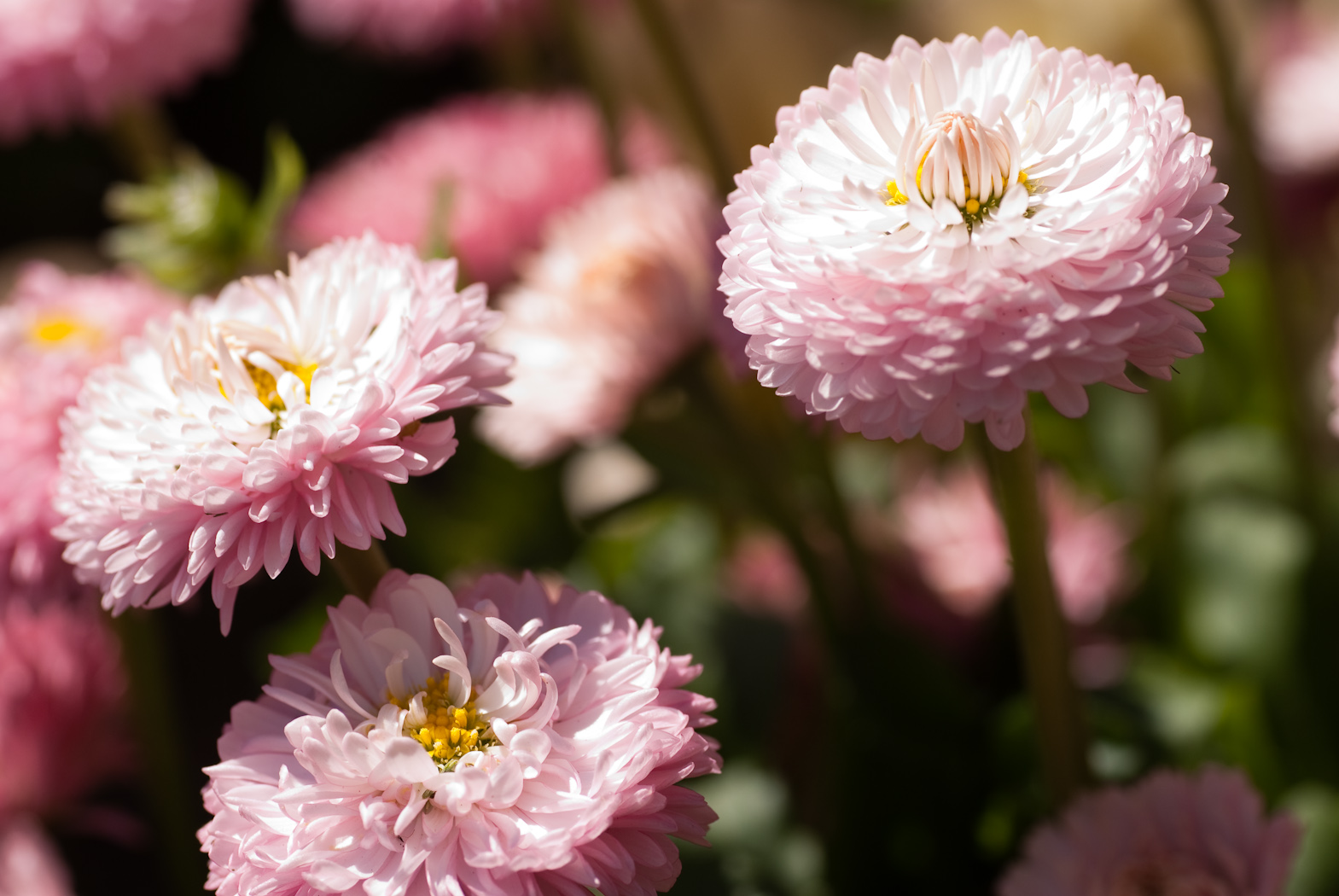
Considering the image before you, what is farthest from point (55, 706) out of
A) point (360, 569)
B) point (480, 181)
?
point (480, 181)

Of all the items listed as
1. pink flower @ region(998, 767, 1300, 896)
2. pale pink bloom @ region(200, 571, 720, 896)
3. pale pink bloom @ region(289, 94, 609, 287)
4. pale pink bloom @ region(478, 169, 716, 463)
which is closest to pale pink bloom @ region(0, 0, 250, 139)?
pale pink bloom @ region(289, 94, 609, 287)

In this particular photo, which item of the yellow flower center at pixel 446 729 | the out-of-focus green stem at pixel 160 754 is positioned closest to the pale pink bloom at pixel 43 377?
the out-of-focus green stem at pixel 160 754

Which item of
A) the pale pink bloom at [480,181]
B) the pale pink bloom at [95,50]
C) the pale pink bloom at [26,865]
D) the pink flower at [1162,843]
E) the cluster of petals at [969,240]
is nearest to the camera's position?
the cluster of petals at [969,240]

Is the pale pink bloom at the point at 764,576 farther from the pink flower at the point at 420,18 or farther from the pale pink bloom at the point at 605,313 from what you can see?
the pink flower at the point at 420,18

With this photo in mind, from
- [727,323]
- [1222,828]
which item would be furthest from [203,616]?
[1222,828]

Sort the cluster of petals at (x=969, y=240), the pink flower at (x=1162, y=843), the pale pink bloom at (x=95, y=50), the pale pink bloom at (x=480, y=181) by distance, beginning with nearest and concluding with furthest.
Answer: the cluster of petals at (x=969, y=240)
the pink flower at (x=1162, y=843)
the pale pink bloom at (x=95, y=50)
the pale pink bloom at (x=480, y=181)

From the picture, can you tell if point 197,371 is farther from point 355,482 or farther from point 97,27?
point 97,27
